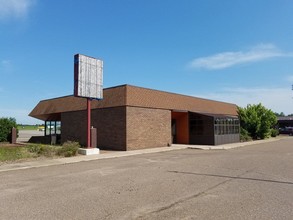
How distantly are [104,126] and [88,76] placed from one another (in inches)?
233

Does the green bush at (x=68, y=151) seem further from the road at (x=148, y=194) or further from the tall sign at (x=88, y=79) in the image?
the road at (x=148, y=194)

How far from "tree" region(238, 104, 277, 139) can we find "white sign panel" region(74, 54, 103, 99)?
23.3 metres

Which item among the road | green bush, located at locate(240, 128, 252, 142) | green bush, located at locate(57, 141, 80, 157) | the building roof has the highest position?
the building roof

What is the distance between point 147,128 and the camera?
949 inches

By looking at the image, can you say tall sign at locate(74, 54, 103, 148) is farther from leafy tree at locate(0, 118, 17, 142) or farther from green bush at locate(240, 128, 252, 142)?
green bush at locate(240, 128, 252, 142)

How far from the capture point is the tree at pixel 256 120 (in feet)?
124

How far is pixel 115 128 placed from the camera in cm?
2333

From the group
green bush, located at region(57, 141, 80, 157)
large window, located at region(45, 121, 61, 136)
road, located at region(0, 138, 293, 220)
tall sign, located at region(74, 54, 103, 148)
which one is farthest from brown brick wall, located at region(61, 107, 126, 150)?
road, located at region(0, 138, 293, 220)

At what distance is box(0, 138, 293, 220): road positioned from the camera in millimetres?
6180

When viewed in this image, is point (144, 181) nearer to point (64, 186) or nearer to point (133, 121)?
point (64, 186)

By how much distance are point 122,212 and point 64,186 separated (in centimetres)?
343

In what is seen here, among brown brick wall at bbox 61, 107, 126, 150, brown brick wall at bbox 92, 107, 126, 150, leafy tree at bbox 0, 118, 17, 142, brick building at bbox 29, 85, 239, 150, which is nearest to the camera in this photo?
brown brick wall at bbox 92, 107, 126, 150

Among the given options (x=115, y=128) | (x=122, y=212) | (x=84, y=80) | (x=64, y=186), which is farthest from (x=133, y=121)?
(x=122, y=212)

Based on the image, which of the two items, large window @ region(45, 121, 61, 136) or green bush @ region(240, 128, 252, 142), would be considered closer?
large window @ region(45, 121, 61, 136)
